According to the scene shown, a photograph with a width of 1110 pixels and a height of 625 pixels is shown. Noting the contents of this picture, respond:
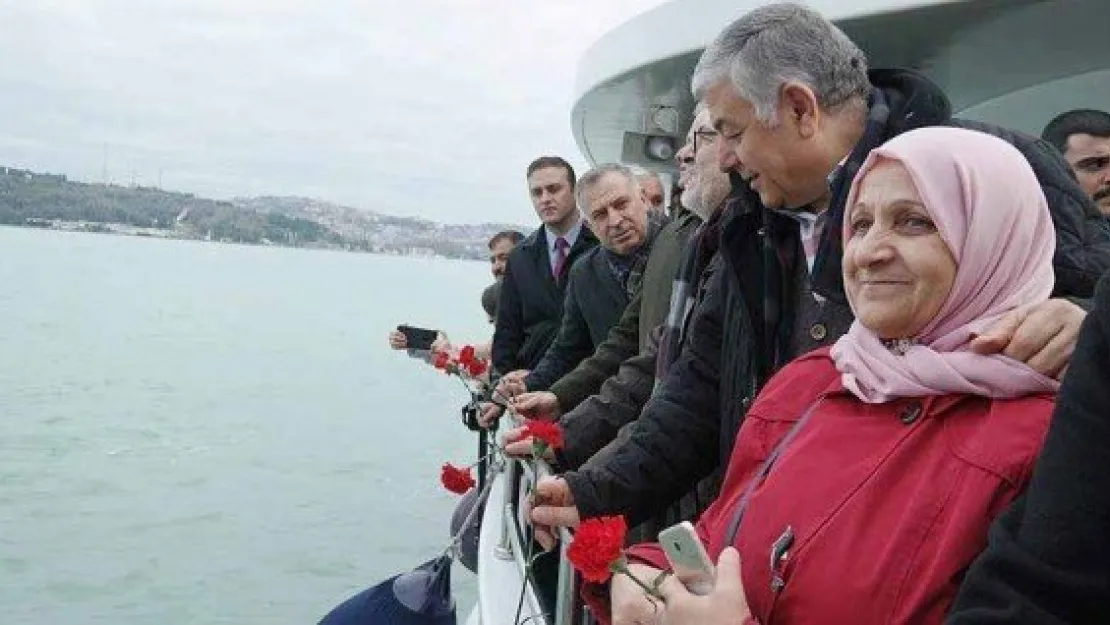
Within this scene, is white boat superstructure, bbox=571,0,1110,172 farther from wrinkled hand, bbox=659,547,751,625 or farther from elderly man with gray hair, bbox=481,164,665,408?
wrinkled hand, bbox=659,547,751,625

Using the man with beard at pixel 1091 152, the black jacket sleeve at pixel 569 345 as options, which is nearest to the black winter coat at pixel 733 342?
the man with beard at pixel 1091 152

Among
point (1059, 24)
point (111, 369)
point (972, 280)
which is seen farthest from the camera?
point (111, 369)

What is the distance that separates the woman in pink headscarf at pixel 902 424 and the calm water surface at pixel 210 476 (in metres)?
7.76

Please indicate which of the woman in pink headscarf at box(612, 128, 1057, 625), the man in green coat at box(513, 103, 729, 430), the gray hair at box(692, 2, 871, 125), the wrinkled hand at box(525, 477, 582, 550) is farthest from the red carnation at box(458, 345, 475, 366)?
the woman in pink headscarf at box(612, 128, 1057, 625)

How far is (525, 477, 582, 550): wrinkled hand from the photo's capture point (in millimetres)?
2285

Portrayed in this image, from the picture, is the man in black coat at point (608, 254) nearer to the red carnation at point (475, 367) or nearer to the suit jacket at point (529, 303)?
the red carnation at point (475, 367)

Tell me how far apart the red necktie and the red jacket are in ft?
12.3

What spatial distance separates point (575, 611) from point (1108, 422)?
59.0 inches

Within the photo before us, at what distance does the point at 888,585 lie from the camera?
1234mm

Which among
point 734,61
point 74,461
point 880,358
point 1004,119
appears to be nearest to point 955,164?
point 880,358

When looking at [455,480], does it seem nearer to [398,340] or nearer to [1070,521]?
[1070,521]

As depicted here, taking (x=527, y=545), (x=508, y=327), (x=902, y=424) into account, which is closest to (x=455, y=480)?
(x=527, y=545)

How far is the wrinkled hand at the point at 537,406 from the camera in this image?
353cm

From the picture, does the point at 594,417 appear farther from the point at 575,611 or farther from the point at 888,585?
the point at 888,585
